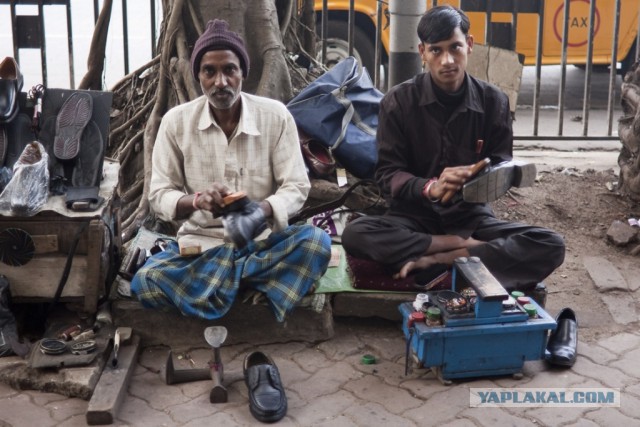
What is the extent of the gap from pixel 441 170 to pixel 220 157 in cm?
107

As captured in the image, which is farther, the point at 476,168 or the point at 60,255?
the point at 60,255

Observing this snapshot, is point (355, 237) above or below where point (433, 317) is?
above

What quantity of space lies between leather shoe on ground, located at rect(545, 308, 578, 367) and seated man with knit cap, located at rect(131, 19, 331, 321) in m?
1.07

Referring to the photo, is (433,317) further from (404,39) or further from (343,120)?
(404,39)

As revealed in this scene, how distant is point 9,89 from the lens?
4.59 m

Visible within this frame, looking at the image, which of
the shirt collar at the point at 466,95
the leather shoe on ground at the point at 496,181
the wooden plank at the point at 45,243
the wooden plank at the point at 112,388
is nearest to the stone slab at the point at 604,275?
the leather shoe on ground at the point at 496,181

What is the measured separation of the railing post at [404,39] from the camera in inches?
198

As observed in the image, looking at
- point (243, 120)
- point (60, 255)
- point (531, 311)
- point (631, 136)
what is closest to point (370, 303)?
point (531, 311)

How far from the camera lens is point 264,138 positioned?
14.0 ft

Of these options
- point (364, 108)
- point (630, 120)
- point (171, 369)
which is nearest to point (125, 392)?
point (171, 369)

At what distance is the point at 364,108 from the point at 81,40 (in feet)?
28.3

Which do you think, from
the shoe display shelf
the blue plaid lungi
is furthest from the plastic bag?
the blue plaid lungi

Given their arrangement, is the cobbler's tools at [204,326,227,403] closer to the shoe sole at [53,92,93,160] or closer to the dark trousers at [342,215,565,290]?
the dark trousers at [342,215,565,290]

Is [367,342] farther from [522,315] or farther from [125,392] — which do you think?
[125,392]
